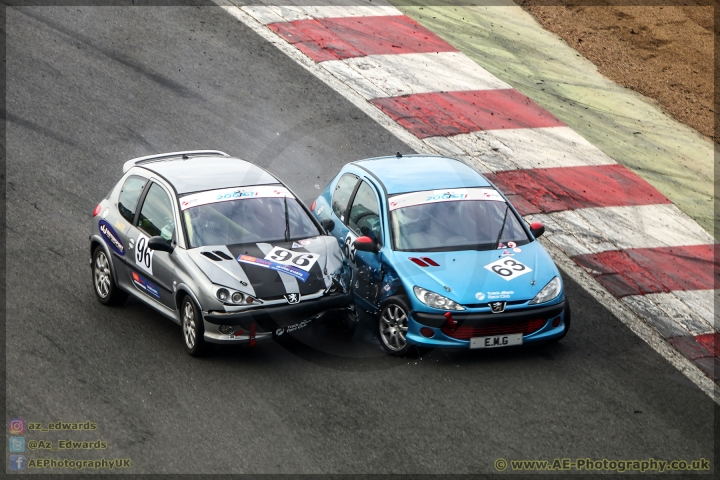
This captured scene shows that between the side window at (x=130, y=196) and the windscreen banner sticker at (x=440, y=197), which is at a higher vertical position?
the windscreen banner sticker at (x=440, y=197)

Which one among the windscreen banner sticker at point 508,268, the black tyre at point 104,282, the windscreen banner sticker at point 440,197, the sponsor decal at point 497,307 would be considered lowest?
the black tyre at point 104,282

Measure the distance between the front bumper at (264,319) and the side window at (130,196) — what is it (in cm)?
188

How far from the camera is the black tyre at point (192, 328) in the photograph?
8.42 metres

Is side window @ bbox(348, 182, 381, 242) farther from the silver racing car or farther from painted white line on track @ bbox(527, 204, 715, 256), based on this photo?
painted white line on track @ bbox(527, 204, 715, 256)

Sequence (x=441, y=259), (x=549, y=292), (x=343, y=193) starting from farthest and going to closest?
1. (x=343, y=193)
2. (x=441, y=259)
3. (x=549, y=292)

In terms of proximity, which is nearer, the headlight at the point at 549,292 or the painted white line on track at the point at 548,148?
the headlight at the point at 549,292

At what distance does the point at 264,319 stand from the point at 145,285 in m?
1.57

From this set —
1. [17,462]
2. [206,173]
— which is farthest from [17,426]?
[206,173]

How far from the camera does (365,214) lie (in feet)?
32.4

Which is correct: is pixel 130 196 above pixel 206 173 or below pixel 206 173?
below

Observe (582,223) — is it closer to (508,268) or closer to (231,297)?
(508,268)

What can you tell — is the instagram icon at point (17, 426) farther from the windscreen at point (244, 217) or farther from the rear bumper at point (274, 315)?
the windscreen at point (244, 217)

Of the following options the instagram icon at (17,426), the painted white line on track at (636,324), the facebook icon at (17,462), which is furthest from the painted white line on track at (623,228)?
the facebook icon at (17,462)

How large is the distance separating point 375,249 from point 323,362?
1.32 metres
